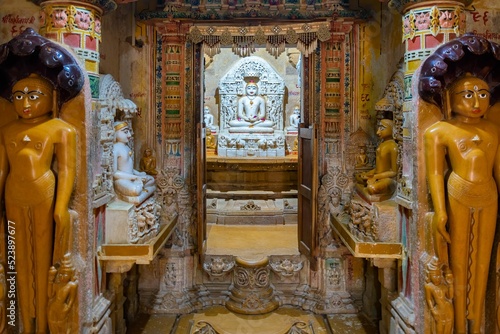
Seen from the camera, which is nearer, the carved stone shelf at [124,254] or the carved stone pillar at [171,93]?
the carved stone shelf at [124,254]

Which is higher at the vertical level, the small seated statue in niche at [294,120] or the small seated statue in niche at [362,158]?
the small seated statue in niche at [294,120]

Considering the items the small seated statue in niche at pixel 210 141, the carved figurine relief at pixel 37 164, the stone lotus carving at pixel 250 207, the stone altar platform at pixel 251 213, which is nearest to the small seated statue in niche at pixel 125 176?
the carved figurine relief at pixel 37 164

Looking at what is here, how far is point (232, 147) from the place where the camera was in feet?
34.8

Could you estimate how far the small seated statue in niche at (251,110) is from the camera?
11031 mm

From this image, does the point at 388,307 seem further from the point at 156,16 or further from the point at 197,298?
the point at 156,16

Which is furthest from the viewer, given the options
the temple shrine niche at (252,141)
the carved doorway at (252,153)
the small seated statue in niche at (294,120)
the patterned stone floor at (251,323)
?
the small seated statue in niche at (294,120)

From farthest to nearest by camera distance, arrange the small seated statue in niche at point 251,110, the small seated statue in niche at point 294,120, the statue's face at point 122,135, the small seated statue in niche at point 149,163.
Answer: the small seated statue in niche at point 294,120, the small seated statue in niche at point 251,110, the small seated statue in niche at point 149,163, the statue's face at point 122,135

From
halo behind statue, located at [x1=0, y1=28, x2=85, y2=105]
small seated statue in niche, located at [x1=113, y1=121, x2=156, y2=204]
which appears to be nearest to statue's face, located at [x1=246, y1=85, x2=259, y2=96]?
small seated statue in niche, located at [x1=113, y1=121, x2=156, y2=204]

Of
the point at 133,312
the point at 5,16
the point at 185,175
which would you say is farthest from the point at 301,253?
the point at 5,16

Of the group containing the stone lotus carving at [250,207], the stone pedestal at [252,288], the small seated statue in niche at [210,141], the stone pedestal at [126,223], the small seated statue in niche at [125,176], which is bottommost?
the stone pedestal at [252,288]

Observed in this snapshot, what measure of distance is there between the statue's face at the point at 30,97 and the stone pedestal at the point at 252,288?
131 inches

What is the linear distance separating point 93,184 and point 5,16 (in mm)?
2011

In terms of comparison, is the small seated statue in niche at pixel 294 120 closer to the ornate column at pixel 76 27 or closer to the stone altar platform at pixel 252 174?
the stone altar platform at pixel 252 174

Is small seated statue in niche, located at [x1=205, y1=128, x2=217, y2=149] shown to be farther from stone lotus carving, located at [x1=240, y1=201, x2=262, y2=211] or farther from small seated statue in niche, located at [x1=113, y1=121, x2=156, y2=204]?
small seated statue in niche, located at [x1=113, y1=121, x2=156, y2=204]
